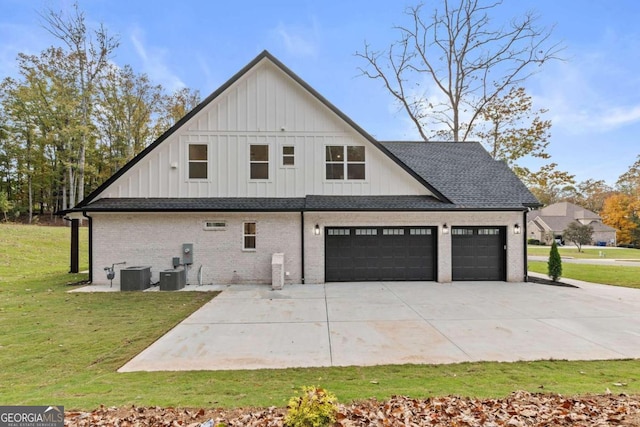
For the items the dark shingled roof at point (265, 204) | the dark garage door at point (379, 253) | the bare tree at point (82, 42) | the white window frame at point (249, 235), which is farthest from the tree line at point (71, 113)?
the dark garage door at point (379, 253)

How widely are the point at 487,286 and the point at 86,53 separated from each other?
2911cm

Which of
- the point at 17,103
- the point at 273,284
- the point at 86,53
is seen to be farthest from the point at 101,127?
the point at 273,284

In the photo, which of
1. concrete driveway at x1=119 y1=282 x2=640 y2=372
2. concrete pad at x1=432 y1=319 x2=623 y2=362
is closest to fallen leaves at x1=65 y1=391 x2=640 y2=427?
concrete driveway at x1=119 y1=282 x2=640 y2=372

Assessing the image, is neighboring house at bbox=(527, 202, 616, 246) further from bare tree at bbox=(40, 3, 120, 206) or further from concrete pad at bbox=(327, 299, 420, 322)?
bare tree at bbox=(40, 3, 120, 206)

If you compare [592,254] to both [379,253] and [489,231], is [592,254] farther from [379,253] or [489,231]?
[379,253]

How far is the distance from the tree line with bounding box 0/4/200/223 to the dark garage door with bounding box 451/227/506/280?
25.1m

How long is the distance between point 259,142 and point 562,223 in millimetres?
60868

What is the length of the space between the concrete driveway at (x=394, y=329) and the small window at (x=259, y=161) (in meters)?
4.37

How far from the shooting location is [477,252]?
12.0 metres

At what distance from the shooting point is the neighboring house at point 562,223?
5138 centimetres

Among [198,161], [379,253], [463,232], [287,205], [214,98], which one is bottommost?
[379,253]

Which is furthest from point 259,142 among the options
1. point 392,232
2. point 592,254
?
point 592,254

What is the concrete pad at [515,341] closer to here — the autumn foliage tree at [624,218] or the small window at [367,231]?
the small window at [367,231]

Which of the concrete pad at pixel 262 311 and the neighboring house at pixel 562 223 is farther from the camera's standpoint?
the neighboring house at pixel 562 223
